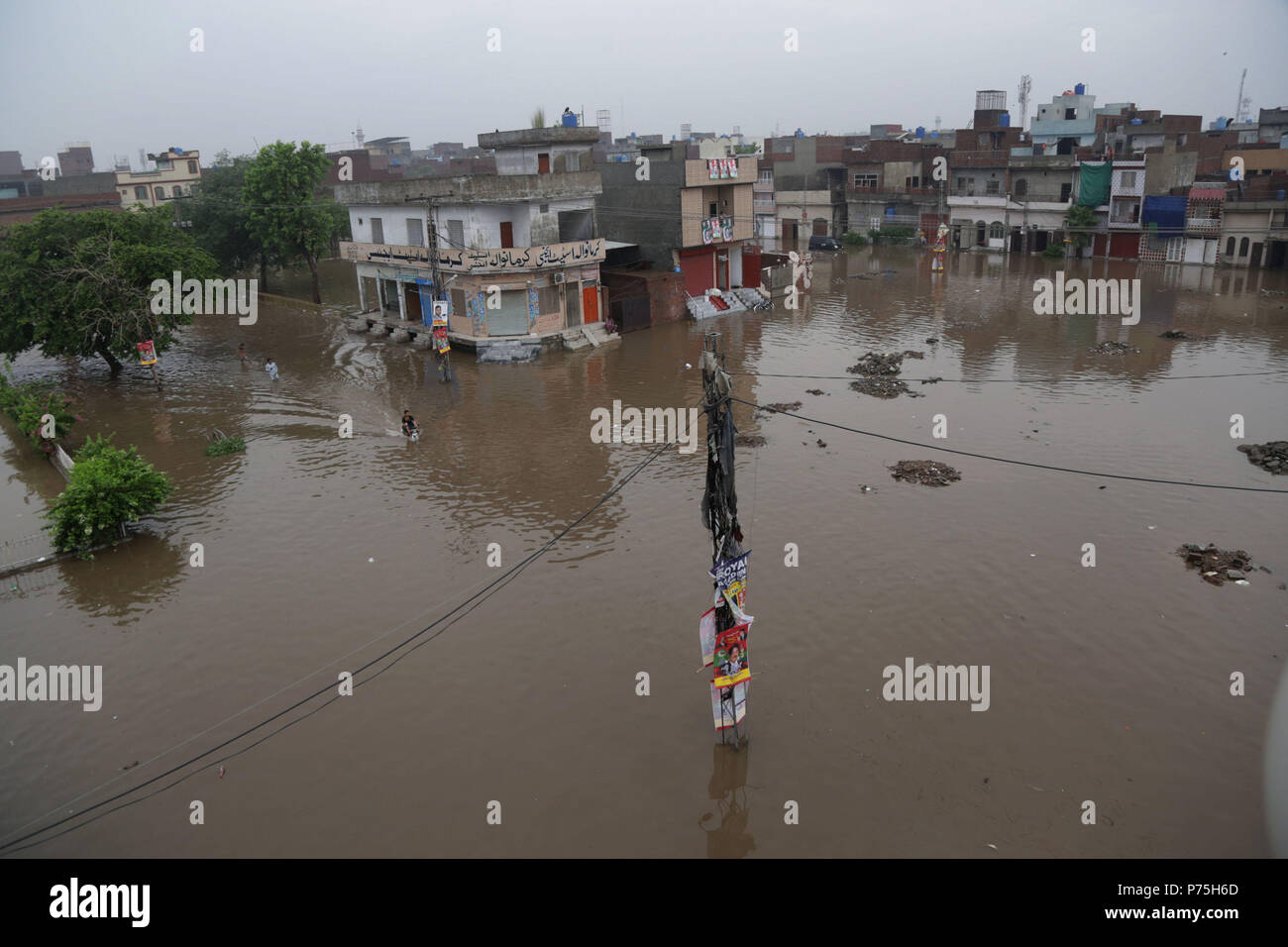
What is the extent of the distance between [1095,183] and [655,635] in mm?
56692

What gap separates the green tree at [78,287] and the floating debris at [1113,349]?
37.1 m

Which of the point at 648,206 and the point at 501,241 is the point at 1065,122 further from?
the point at 501,241

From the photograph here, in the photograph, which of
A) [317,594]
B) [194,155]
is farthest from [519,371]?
[194,155]

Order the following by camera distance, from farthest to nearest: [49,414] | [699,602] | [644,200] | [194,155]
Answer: [194,155] → [644,200] → [49,414] → [699,602]

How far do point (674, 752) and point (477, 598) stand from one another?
593 centimetres

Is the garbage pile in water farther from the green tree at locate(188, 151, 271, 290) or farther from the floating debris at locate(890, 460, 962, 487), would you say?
the green tree at locate(188, 151, 271, 290)

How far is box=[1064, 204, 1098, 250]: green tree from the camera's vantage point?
5681cm

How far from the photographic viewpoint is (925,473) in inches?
859

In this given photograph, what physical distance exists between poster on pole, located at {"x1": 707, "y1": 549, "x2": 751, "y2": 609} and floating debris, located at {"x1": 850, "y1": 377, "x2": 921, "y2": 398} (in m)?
19.1

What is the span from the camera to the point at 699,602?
16.0 metres

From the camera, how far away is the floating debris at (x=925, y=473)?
21328mm

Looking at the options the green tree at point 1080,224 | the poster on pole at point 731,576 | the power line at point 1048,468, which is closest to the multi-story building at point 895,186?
the green tree at point 1080,224

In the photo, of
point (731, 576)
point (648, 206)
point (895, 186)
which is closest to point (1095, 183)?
point (895, 186)
